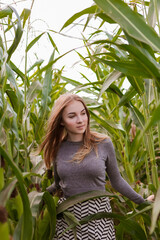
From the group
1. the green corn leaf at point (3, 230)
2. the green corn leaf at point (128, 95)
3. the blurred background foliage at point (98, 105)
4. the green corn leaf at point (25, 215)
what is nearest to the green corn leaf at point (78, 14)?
the blurred background foliage at point (98, 105)

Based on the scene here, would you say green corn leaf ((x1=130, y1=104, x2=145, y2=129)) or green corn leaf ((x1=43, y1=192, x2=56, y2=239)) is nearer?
green corn leaf ((x1=43, y1=192, x2=56, y2=239))

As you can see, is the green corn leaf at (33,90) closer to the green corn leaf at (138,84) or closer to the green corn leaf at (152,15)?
the green corn leaf at (138,84)

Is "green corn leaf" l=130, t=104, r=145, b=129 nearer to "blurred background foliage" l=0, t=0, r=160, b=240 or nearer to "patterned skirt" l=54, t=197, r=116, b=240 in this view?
"blurred background foliage" l=0, t=0, r=160, b=240

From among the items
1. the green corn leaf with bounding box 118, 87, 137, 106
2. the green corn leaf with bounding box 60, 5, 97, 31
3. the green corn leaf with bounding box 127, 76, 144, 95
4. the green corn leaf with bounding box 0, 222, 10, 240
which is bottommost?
the green corn leaf with bounding box 0, 222, 10, 240

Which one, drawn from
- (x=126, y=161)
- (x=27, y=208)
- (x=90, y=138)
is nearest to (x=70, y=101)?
(x=90, y=138)

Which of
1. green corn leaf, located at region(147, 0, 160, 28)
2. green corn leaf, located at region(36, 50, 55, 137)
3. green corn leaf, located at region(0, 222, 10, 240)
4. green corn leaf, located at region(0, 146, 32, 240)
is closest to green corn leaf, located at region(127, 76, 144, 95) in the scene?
green corn leaf, located at region(147, 0, 160, 28)

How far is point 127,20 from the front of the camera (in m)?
0.77

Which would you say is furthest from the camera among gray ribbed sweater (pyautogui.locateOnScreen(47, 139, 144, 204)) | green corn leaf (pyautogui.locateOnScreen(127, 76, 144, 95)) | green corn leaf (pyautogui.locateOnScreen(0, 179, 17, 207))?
gray ribbed sweater (pyautogui.locateOnScreen(47, 139, 144, 204))

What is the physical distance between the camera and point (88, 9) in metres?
0.93

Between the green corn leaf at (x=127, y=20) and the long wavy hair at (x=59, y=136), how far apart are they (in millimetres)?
496

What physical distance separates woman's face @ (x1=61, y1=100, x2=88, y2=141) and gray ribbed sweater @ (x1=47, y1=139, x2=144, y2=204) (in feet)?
0.22

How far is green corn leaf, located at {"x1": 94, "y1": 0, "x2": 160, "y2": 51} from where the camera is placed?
766 millimetres

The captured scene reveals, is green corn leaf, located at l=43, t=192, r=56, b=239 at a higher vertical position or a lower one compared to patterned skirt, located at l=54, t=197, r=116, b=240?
higher

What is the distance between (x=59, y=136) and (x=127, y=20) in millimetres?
647
